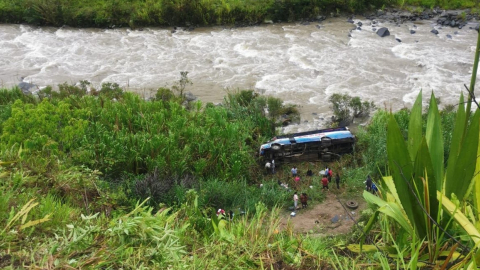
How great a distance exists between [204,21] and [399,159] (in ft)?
54.8

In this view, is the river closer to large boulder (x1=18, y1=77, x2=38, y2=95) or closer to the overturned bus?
large boulder (x1=18, y1=77, x2=38, y2=95)

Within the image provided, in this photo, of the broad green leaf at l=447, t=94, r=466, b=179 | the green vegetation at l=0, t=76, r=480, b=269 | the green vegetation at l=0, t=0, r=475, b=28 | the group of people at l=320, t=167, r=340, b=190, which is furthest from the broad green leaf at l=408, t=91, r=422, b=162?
the green vegetation at l=0, t=0, r=475, b=28

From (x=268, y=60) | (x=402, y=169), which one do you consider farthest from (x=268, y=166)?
(x=268, y=60)

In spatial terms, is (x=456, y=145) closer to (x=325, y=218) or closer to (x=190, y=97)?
(x=325, y=218)

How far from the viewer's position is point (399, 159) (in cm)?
318

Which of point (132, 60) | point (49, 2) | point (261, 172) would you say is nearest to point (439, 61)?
point (261, 172)

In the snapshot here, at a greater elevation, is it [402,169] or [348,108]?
[402,169]

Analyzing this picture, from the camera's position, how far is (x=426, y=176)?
2984 mm

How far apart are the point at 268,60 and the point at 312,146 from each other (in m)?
6.69

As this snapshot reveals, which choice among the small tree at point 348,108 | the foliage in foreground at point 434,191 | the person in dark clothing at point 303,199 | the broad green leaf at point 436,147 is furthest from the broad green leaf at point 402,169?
the small tree at point 348,108

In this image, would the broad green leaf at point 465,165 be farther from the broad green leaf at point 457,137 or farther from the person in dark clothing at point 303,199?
the person in dark clothing at point 303,199

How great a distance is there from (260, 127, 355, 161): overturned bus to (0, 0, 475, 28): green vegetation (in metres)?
11.0

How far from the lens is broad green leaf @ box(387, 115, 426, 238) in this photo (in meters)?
3.10

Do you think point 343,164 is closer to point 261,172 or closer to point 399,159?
point 261,172
